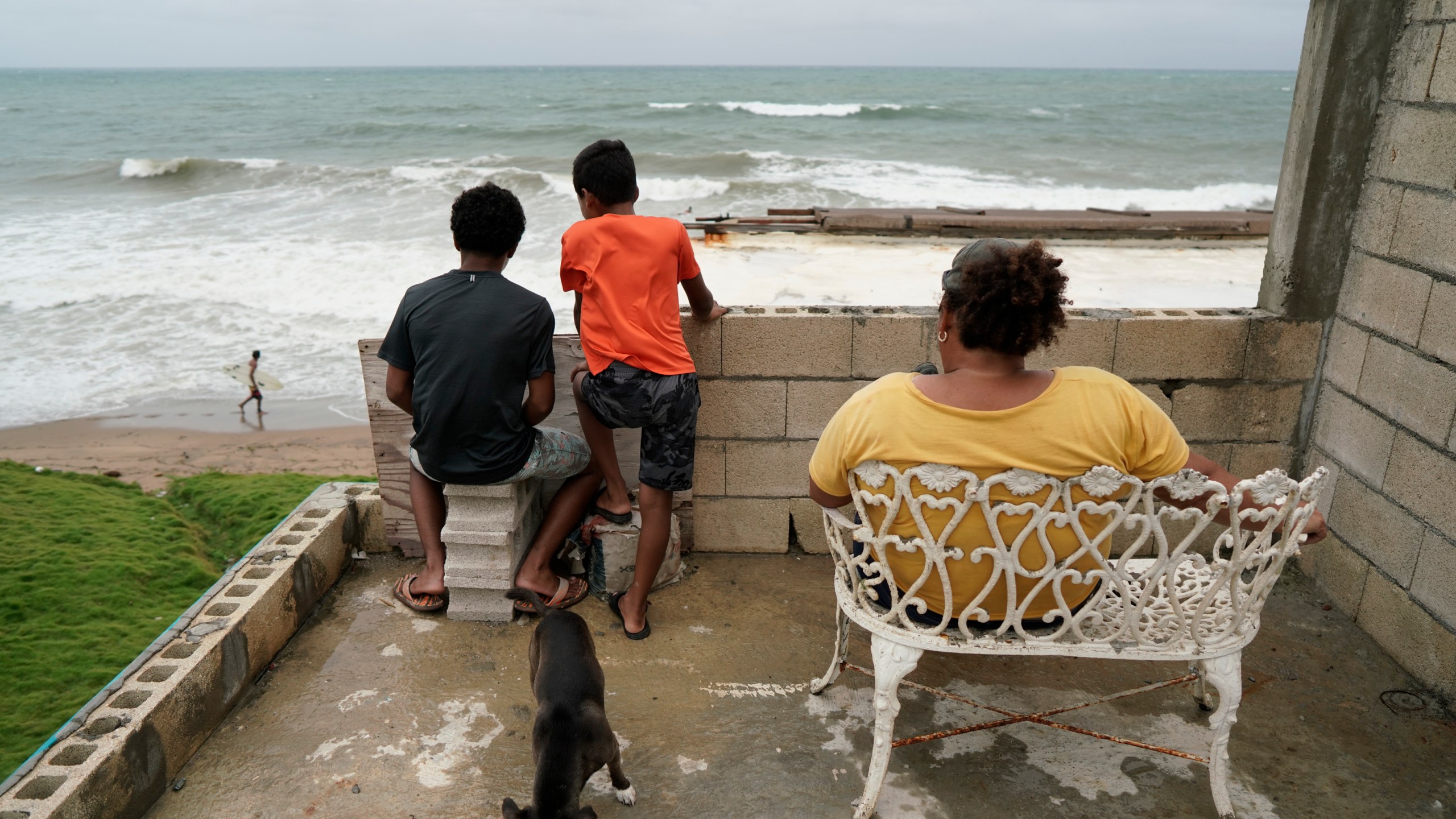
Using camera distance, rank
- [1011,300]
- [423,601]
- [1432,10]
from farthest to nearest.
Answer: [423,601] → [1432,10] → [1011,300]

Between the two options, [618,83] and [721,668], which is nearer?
[721,668]

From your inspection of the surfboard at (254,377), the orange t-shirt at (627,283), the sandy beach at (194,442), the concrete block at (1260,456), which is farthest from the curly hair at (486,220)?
the surfboard at (254,377)

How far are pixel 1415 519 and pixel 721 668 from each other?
2506 mm

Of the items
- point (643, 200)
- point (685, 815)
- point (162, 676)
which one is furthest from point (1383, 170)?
point (643, 200)

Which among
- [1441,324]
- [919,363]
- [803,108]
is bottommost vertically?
[919,363]

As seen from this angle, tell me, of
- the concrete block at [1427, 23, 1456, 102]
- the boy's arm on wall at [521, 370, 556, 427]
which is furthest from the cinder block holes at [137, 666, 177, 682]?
the concrete block at [1427, 23, 1456, 102]

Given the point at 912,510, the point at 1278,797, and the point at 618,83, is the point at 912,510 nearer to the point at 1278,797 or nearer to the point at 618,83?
the point at 1278,797

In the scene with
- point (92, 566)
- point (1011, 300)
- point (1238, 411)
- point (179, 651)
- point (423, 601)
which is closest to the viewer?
point (1011, 300)

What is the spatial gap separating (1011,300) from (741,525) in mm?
2147

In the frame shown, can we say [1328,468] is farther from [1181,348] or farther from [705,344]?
[705,344]

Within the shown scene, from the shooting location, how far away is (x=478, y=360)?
10.9 ft

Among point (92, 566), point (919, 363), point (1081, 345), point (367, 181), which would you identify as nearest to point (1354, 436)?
point (1081, 345)

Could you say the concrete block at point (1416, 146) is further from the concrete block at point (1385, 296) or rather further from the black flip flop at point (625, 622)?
the black flip flop at point (625, 622)

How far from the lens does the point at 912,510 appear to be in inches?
91.9
